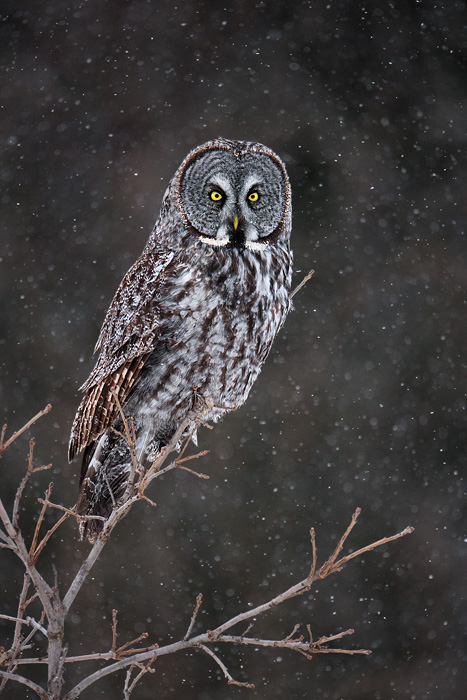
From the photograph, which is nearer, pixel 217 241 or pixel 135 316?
pixel 217 241

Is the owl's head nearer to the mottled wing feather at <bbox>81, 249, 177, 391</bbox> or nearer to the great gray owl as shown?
the great gray owl

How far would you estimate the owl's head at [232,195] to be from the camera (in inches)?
83.4

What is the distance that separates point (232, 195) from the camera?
2.13 metres

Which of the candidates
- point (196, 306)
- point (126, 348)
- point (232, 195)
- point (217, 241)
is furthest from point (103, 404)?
point (232, 195)

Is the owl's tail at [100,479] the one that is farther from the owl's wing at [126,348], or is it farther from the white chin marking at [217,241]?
the white chin marking at [217,241]

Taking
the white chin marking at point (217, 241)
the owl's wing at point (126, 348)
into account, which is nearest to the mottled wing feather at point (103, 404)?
the owl's wing at point (126, 348)

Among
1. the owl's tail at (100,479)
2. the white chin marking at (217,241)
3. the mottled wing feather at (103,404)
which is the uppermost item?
the white chin marking at (217,241)

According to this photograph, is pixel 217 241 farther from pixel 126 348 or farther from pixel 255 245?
pixel 126 348

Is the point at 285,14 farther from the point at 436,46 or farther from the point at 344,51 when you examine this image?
the point at 436,46

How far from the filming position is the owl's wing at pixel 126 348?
216cm

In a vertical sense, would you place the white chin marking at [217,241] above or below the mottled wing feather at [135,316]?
above

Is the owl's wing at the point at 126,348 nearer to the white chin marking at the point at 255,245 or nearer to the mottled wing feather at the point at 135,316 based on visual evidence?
the mottled wing feather at the point at 135,316

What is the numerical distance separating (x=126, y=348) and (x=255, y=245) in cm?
48

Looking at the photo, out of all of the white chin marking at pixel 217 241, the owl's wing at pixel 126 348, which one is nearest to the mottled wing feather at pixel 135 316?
the owl's wing at pixel 126 348
